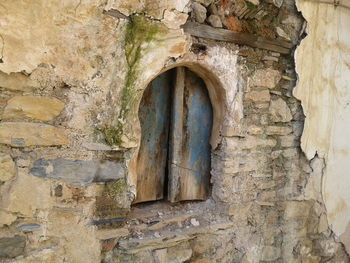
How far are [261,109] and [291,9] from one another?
862 mm

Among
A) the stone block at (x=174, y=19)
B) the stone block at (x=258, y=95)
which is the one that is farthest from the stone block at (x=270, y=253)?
the stone block at (x=174, y=19)

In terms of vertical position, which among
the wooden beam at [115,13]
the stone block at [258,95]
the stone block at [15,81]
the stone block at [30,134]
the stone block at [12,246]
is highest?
the wooden beam at [115,13]

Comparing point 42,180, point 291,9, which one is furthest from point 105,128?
point 291,9

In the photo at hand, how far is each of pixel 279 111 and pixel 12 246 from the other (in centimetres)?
217

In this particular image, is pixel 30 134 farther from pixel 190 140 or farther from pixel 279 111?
pixel 279 111

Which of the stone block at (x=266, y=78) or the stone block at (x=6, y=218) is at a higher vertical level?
the stone block at (x=266, y=78)

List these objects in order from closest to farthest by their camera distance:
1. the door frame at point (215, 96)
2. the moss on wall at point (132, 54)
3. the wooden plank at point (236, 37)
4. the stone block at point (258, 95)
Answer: the moss on wall at point (132, 54), the wooden plank at point (236, 37), the door frame at point (215, 96), the stone block at point (258, 95)

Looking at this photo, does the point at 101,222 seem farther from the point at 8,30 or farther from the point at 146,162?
the point at 8,30

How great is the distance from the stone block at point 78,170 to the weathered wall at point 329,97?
5.62ft

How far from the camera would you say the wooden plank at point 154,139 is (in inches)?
104

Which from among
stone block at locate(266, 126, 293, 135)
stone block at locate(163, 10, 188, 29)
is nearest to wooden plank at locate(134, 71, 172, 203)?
stone block at locate(163, 10, 188, 29)

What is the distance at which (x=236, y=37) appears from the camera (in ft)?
8.67

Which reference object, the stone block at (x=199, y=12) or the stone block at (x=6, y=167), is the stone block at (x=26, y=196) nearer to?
the stone block at (x=6, y=167)

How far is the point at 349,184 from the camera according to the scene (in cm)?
341
